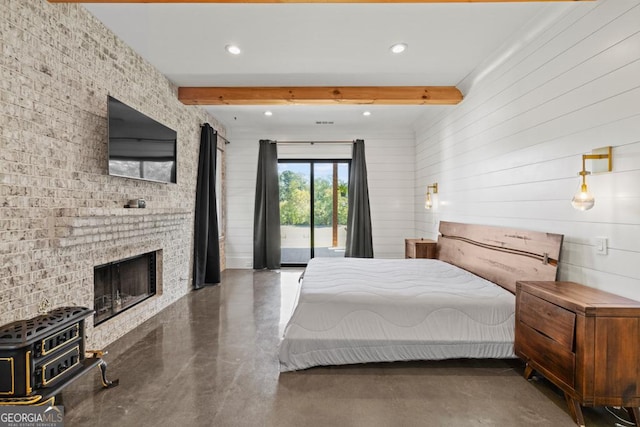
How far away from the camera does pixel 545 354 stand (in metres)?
2.03

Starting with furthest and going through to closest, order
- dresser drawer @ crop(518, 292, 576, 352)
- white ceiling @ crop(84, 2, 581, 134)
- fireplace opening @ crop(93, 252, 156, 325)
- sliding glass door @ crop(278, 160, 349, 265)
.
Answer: sliding glass door @ crop(278, 160, 349, 265) < fireplace opening @ crop(93, 252, 156, 325) < white ceiling @ crop(84, 2, 581, 134) < dresser drawer @ crop(518, 292, 576, 352)

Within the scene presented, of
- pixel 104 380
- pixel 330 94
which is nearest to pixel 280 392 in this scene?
pixel 104 380

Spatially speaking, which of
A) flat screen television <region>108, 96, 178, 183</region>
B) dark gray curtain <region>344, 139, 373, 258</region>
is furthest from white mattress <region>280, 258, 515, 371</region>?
dark gray curtain <region>344, 139, 373, 258</region>

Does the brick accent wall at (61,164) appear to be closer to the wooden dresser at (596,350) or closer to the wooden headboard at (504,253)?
the wooden dresser at (596,350)

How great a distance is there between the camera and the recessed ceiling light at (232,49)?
3072mm

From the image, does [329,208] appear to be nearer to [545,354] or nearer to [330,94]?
[330,94]

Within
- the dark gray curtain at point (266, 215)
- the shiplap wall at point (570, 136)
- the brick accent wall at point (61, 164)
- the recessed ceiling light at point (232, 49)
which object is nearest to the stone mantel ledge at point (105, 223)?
the brick accent wall at point (61, 164)

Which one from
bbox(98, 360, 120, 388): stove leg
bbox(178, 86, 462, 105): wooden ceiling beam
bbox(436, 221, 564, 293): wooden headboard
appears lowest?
bbox(98, 360, 120, 388): stove leg

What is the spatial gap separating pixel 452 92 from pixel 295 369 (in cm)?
372

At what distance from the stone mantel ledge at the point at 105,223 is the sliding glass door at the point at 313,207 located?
116 inches

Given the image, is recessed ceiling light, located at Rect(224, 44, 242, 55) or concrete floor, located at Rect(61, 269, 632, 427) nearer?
concrete floor, located at Rect(61, 269, 632, 427)

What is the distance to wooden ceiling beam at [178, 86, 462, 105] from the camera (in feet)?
13.4

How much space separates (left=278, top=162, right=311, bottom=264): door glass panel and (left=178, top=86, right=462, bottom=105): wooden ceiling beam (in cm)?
232

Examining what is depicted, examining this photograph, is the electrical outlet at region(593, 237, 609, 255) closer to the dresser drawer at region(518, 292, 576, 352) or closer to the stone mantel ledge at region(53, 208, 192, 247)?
the dresser drawer at region(518, 292, 576, 352)
